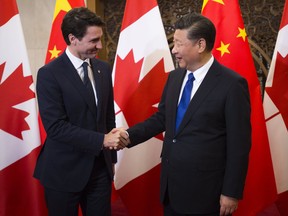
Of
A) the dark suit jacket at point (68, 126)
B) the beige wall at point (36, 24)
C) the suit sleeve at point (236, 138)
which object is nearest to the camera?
the suit sleeve at point (236, 138)

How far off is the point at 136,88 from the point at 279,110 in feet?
3.01

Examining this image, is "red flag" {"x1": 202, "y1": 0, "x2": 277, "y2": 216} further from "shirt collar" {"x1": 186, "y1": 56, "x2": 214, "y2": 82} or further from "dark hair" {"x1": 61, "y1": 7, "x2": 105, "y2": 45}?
"dark hair" {"x1": 61, "y1": 7, "x2": 105, "y2": 45}

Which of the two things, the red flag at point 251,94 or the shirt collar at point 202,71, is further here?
the red flag at point 251,94

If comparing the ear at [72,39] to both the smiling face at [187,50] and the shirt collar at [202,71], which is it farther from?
the shirt collar at [202,71]

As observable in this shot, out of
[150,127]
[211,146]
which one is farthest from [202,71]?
[150,127]

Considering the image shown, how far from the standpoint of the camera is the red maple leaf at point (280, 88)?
82.8 inches

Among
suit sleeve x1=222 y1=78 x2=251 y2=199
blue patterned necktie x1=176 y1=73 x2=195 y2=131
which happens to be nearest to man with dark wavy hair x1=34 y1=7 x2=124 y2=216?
blue patterned necktie x1=176 y1=73 x2=195 y2=131

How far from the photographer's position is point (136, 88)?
7.04 ft

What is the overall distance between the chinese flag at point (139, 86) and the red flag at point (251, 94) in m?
0.36

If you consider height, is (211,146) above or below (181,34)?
below

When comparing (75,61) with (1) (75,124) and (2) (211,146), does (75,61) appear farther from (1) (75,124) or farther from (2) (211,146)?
(2) (211,146)

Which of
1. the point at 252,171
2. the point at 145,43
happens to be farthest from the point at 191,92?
the point at 252,171

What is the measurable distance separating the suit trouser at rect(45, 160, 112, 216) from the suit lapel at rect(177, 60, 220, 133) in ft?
1.53

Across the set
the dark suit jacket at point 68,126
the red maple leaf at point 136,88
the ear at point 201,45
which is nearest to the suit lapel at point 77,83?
the dark suit jacket at point 68,126
